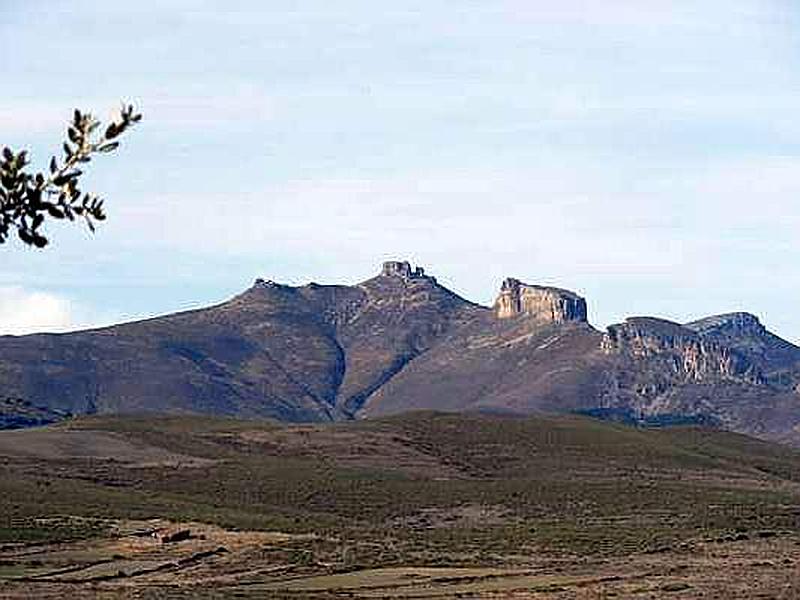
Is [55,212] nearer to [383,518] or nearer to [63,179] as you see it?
[63,179]

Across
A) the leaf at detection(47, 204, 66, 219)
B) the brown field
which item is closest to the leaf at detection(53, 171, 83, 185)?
the leaf at detection(47, 204, 66, 219)

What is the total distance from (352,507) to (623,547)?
1644 inches

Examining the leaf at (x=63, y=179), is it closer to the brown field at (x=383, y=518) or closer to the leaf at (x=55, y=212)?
the leaf at (x=55, y=212)

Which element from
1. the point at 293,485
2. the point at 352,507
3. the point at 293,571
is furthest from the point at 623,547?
the point at 293,485

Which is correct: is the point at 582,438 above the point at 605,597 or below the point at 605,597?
above

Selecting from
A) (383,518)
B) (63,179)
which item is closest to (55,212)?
(63,179)

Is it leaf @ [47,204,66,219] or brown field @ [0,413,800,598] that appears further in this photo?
brown field @ [0,413,800,598]

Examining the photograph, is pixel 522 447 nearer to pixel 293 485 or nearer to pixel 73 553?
pixel 293 485

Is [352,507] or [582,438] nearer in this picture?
[352,507]

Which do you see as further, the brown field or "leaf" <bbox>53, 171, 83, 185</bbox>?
the brown field

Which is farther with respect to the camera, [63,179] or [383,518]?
[383,518]

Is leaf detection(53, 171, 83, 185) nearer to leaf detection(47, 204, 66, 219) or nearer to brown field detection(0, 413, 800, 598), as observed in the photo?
leaf detection(47, 204, 66, 219)

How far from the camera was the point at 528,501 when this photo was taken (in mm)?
145250

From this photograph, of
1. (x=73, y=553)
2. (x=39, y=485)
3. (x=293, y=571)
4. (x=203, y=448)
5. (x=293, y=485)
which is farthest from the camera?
(x=203, y=448)
